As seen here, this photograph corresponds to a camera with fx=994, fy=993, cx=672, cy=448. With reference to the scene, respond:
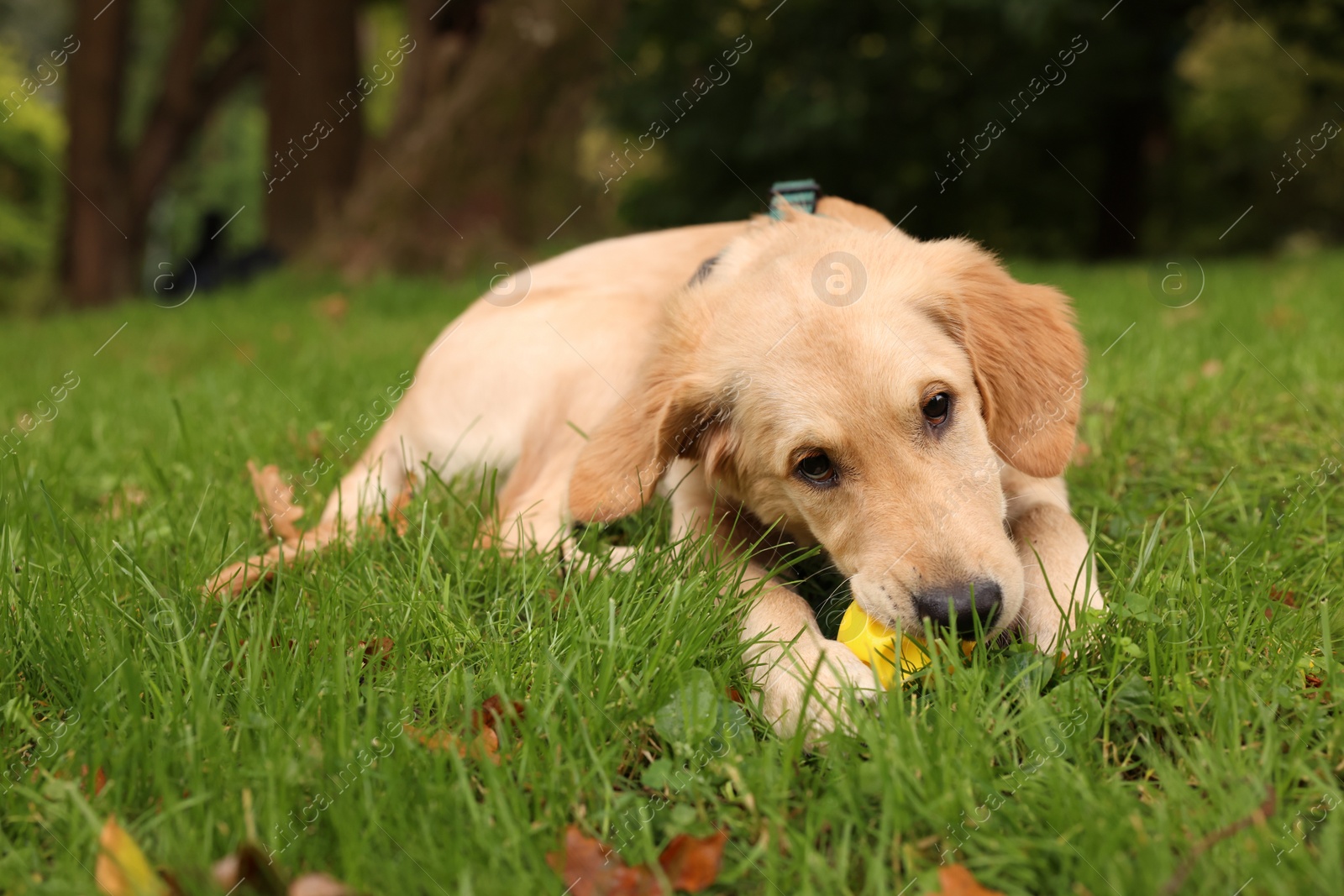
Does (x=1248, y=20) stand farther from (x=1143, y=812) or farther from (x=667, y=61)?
(x=1143, y=812)

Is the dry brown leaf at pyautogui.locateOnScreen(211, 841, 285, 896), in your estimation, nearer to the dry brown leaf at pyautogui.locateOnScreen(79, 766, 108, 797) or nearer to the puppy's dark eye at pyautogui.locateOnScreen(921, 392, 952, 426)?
the dry brown leaf at pyautogui.locateOnScreen(79, 766, 108, 797)

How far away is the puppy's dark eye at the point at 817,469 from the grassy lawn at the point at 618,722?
41 centimetres

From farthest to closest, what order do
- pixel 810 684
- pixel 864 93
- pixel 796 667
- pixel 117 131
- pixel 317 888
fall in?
1. pixel 117 131
2. pixel 864 93
3. pixel 796 667
4. pixel 810 684
5. pixel 317 888

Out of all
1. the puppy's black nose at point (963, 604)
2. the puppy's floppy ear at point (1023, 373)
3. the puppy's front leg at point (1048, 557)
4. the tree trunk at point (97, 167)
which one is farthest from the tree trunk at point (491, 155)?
the puppy's black nose at point (963, 604)

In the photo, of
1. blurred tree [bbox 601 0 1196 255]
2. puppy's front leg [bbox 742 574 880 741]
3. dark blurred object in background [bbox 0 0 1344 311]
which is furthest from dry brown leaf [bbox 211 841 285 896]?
blurred tree [bbox 601 0 1196 255]

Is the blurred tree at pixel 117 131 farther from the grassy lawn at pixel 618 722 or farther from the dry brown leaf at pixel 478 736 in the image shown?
the dry brown leaf at pixel 478 736

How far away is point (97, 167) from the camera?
15500 mm

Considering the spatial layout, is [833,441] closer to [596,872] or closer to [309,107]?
[596,872]

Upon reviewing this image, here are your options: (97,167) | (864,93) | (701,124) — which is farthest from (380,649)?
(97,167)

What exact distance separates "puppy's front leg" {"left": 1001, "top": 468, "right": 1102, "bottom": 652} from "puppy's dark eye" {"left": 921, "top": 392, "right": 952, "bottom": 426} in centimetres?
39

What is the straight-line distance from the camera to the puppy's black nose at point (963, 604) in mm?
2088

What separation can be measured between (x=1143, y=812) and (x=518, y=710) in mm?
1157

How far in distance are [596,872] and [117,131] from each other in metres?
17.4

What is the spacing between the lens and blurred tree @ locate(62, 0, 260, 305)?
1442 centimetres
